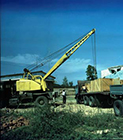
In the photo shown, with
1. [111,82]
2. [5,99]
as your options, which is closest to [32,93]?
[5,99]

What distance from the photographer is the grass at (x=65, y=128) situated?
19.0ft

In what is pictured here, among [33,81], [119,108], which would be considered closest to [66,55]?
[33,81]

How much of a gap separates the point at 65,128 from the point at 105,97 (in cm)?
906

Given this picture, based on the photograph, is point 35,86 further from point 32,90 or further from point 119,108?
point 119,108

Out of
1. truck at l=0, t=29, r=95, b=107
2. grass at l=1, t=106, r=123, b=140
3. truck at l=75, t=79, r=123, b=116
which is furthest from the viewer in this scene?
truck at l=0, t=29, r=95, b=107

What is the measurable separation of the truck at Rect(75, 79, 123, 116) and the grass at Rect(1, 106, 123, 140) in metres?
2.04

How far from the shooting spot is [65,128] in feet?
21.0

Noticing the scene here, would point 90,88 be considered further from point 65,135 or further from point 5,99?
point 65,135

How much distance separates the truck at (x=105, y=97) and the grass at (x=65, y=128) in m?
2.04

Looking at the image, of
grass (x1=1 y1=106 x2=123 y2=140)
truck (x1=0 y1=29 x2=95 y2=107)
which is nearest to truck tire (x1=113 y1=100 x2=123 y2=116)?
grass (x1=1 y1=106 x2=123 y2=140)

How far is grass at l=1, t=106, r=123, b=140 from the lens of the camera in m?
5.78

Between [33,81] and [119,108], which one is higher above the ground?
[33,81]

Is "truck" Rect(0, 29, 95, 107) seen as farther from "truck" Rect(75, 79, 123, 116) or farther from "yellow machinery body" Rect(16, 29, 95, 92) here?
"truck" Rect(75, 79, 123, 116)

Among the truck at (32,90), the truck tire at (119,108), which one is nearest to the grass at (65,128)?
the truck tire at (119,108)
